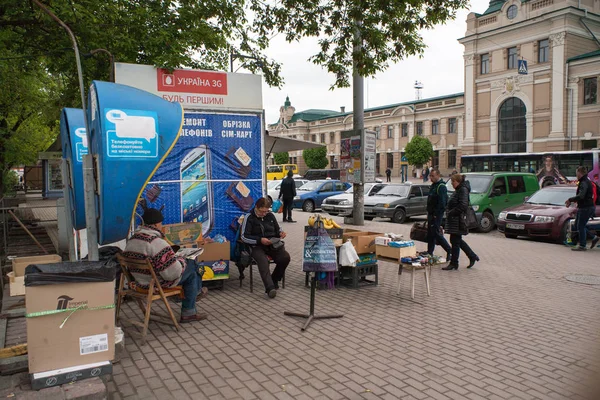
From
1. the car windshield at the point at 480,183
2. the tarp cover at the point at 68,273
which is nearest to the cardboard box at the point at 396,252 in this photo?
the tarp cover at the point at 68,273

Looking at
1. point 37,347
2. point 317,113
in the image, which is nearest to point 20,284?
point 37,347

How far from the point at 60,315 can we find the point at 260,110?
4.96 meters

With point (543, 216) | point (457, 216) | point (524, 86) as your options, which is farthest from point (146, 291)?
point (524, 86)

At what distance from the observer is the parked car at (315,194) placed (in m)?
22.4

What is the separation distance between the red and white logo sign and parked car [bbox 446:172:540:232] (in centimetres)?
1035

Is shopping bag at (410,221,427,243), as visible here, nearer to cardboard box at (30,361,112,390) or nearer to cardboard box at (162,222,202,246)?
cardboard box at (162,222,202,246)

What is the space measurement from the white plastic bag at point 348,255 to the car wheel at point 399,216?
10.8 m

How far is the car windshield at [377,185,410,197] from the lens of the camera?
18362 millimetres

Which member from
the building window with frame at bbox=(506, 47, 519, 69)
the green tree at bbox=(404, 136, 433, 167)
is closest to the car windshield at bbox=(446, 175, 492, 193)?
the green tree at bbox=(404, 136, 433, 167)

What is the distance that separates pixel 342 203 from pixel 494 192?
20.5 ft

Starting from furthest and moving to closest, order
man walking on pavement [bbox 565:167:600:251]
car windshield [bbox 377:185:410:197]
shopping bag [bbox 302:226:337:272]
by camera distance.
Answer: car windshield [bbox 377:185:410:197] → man walking on pavement [bbox 565:167:600:251] → shopping bag [bbox 302:226:337:272]

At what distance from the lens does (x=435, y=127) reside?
63469mm

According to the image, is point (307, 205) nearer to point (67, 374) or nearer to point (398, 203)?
point (398, 203)

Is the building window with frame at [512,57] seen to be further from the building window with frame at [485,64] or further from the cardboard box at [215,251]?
the cardboard box at [215,251]
